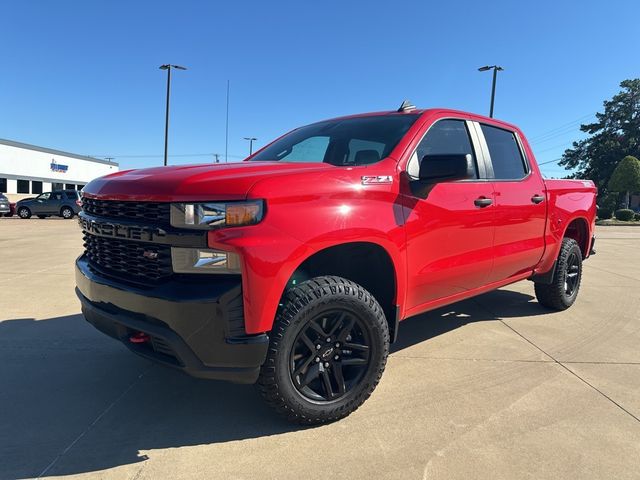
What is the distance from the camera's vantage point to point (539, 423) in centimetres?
264

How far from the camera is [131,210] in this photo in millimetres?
2441

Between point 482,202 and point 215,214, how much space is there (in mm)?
2193

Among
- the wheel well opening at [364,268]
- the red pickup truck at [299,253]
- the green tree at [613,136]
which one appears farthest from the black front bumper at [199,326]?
the green tree at [613,136]

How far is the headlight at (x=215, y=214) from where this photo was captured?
2195 mm

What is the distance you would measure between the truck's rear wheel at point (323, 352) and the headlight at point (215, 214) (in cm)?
48

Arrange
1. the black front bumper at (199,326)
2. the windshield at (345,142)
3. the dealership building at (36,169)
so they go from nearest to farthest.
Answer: the black front bumper at (199,326) → the windshield at (345,142) → the dealership building at (36,169)

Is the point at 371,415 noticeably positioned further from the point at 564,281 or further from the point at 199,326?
the point at 564,281

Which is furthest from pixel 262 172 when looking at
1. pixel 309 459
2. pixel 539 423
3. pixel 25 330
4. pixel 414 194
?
pixel 25 330

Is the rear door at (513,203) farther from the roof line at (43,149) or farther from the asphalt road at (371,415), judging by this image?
the roof line at (43,149)

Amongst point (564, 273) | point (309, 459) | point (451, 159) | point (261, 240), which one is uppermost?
point (451, 159)

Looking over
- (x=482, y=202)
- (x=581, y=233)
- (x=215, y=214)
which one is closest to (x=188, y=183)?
(x=215, y=214)

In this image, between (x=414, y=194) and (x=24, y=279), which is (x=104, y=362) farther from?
(x=24, y=279)

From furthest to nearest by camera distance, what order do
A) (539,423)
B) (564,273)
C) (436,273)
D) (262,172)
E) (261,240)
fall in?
(564,273) → (436,273) → (539,423) → (262,172) → (261,240)

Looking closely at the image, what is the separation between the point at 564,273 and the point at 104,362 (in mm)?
4517
